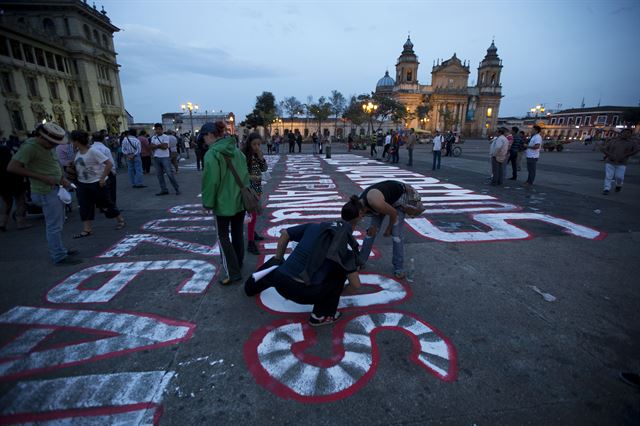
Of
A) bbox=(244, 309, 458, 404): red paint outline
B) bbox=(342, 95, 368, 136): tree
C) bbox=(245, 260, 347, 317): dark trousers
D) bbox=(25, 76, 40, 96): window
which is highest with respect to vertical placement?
bbox=(25, 76, 40, 96): window

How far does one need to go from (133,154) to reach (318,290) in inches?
373

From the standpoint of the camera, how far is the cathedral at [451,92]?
264 feet

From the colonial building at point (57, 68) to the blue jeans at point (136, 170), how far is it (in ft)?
114

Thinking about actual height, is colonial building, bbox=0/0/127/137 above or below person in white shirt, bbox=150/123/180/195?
above

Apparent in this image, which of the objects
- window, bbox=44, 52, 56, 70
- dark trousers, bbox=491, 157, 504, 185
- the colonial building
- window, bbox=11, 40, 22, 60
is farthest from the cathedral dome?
dark trousers, bbox=491, 157, 504, 185

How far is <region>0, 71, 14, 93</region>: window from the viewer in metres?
31.8

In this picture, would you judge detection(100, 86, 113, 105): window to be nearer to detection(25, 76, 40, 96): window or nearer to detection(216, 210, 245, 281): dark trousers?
detection(25, 76, 40, 96): window

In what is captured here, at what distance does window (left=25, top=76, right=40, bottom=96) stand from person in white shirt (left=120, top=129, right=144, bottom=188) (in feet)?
132

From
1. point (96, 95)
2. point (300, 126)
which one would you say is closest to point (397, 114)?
point (300, 126)

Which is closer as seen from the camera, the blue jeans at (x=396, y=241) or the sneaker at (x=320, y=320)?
the sneaker at (x=320, y=320)

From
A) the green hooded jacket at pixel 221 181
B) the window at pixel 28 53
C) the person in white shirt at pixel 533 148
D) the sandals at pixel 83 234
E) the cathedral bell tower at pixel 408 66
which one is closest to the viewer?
the green hooded jacket at pixel 221 181

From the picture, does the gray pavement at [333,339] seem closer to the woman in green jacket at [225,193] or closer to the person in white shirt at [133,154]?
the woman in green jacket at [225,193]

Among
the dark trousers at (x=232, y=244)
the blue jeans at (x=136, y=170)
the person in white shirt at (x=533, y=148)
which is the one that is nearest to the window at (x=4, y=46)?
the blue jeans at (x=136, y=170)

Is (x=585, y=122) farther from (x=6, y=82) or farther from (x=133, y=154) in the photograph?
(x=6, y=82)
